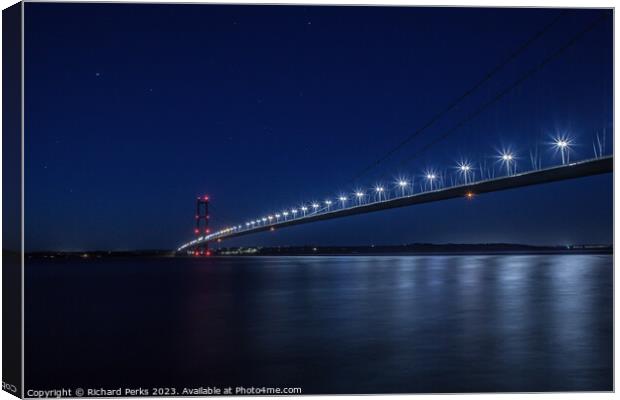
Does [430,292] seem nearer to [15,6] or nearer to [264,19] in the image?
[264,19]

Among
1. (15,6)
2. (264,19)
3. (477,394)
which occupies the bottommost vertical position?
(477,394)

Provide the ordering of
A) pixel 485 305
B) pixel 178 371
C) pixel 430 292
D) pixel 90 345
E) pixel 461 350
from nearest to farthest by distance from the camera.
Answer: pixel 178 371
pixel 461 350
pixel 90 345
pixel 485 305
pixel 430 292

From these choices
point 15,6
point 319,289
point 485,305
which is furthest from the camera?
point 319,289

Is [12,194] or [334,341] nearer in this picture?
[12,194]

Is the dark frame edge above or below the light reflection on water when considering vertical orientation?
above

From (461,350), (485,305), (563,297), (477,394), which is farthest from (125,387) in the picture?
(563,297)

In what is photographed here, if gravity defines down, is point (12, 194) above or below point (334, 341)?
above

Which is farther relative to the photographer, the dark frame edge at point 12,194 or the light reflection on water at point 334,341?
the light reflection on water at point 334,341

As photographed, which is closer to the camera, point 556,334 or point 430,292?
point 556,334

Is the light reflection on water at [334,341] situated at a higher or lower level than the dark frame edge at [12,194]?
lower

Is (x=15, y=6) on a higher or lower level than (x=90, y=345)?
higher

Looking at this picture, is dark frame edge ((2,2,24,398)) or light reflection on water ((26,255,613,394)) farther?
light reflection on water ((26,255,613,394))
